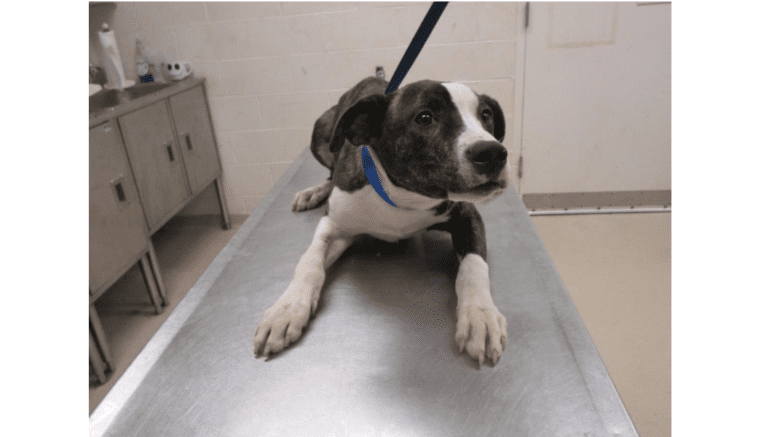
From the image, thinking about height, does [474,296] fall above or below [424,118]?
below

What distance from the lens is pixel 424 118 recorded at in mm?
997

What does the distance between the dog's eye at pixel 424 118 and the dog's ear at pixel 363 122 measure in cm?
12

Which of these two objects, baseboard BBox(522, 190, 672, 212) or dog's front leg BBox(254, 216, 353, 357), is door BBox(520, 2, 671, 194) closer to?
baseboard BBox(522, 190, 672, 212)

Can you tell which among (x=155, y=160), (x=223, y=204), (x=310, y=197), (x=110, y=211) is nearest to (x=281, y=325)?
(x=310, y=197)

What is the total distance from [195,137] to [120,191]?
2.98 ft

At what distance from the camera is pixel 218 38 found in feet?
9.86

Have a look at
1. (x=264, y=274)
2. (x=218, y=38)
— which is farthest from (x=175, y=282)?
(x=264, y=274)

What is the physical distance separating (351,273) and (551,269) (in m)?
0.53

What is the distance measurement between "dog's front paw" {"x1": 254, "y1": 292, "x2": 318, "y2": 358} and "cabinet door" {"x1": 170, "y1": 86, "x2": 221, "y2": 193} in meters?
2.40

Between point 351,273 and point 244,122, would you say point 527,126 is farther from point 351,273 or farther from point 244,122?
point 351,273

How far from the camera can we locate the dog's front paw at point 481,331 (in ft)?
2.78

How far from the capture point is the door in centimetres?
277

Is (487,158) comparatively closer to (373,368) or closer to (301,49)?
(373,368)

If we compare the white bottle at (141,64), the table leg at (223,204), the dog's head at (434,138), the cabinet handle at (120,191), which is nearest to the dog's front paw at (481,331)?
the dog's head at (434,138)
